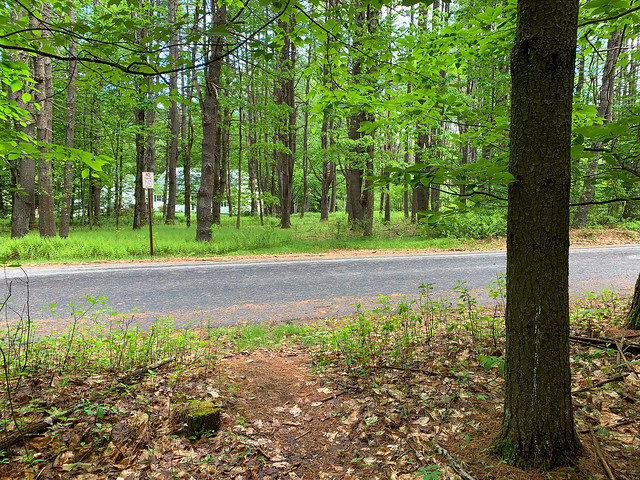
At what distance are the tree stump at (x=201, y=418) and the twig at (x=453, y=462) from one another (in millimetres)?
1684

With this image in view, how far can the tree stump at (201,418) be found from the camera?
269 cm

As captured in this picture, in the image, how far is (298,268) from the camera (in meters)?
8.84

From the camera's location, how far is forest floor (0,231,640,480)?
2244 mm

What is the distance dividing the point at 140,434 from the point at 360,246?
10913mm

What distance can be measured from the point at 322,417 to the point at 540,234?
2226 mm

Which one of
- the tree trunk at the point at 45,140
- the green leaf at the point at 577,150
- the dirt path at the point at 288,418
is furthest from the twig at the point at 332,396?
the tree trunk at the point at 45,140

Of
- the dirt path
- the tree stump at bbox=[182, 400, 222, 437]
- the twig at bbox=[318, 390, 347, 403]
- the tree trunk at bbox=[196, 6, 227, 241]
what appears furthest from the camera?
the tree trunk at bbox=[196, 6, 227, 241]

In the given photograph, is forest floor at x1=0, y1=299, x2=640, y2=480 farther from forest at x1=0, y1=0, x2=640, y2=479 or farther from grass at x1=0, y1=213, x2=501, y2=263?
grass at x1=0, y1=213, x2=501, y2=263

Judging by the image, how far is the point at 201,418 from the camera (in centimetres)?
270

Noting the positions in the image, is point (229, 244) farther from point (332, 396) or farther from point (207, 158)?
point (332, 396)

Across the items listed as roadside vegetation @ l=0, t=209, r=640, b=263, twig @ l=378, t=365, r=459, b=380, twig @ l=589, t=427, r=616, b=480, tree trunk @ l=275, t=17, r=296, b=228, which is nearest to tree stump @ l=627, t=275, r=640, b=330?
twig @ l=378, t=365, r=459, b=380

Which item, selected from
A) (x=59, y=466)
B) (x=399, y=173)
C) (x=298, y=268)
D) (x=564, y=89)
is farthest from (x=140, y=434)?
(x=298, y=268)

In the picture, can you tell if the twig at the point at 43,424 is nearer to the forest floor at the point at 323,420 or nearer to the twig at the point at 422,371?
the forest floor at the point at 323,420

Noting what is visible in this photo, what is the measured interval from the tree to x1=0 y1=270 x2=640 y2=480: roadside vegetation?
24 cm
